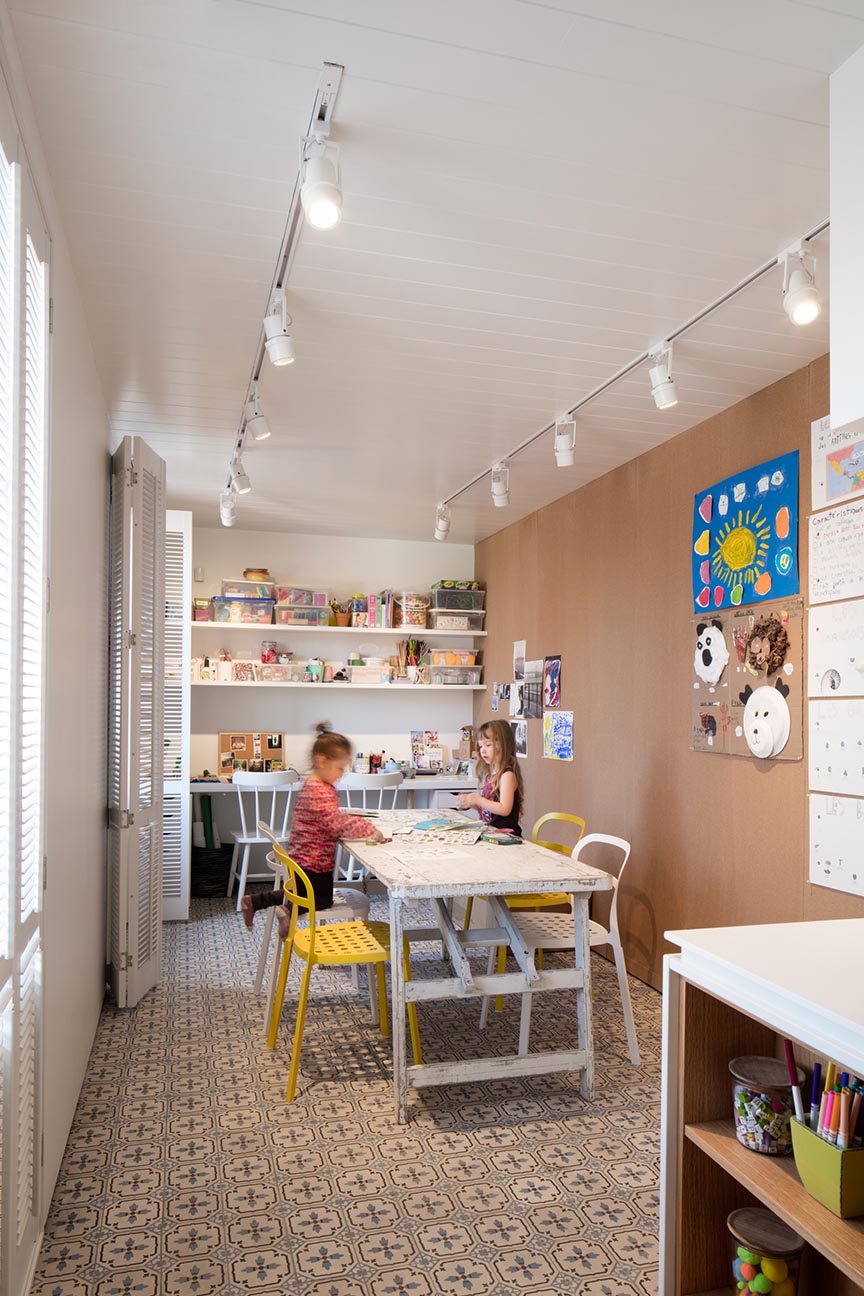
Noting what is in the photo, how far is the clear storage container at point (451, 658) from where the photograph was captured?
6.93 metres

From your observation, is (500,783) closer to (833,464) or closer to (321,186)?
(833,464)

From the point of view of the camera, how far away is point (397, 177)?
87.3 inches

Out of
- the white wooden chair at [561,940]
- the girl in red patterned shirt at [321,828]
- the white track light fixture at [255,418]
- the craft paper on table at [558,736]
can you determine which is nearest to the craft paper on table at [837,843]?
the white wooden chair at [561,940]

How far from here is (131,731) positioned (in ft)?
13.0

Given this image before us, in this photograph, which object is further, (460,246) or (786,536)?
(786,536)

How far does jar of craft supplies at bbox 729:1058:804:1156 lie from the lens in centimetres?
165

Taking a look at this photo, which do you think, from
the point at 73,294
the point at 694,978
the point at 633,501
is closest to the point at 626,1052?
the point at 694,978

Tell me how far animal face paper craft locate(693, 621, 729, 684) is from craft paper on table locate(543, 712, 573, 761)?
1417mm

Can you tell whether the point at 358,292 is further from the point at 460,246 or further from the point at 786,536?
the point at 786,536

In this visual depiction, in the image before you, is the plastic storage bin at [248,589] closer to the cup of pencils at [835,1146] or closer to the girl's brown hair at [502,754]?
the girl's brown hair at [502,754]

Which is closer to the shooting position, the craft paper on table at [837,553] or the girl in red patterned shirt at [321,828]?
the craft paper on table at [837,553]

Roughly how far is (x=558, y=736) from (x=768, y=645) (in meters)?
2.11

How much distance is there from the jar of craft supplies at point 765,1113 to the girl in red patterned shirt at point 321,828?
2.23m

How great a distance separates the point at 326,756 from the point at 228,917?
2437 millimetres
